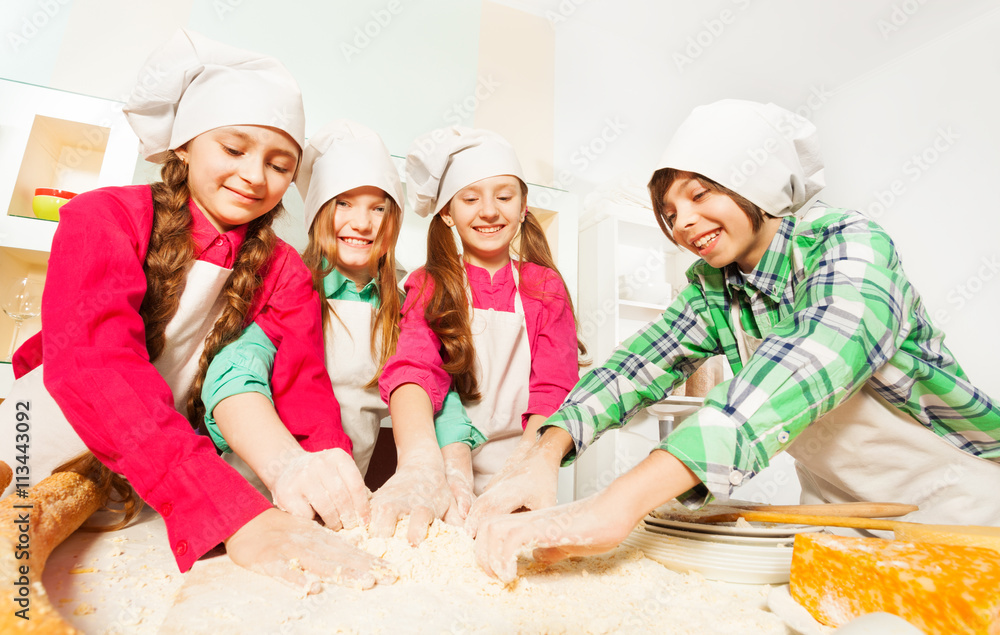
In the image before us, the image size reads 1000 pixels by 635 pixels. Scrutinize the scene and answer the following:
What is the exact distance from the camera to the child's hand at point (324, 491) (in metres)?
0.65

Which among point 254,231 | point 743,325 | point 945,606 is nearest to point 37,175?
point 254,231

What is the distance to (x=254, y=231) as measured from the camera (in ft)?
3.04

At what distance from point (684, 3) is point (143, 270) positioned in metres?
2.56

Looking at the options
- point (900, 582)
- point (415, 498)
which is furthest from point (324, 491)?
point (900, 582)

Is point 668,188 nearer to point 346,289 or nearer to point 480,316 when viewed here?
point 480,316

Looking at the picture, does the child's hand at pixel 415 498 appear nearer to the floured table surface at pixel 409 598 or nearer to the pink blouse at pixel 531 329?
the floured table surface at pixel 409 598

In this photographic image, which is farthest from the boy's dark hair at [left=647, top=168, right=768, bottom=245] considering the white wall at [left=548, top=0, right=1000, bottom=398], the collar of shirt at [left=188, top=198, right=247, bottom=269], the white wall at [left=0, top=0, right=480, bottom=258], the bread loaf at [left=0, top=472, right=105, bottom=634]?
the white wall at [left=548, top=0, right=1000, bottom=398]

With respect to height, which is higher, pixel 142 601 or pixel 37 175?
pixel 37 175

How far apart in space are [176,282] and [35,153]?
1.09 m

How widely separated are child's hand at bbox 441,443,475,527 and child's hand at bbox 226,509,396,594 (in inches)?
8.5

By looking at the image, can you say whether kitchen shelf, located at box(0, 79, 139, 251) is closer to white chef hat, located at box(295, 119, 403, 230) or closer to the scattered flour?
white chef hat, located at box(295, 119, 403, 230)

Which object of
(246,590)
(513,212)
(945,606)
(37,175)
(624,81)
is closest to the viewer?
(945,606)

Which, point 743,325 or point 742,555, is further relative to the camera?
point 743,325

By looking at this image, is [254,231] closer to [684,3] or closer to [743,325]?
[743,325]
